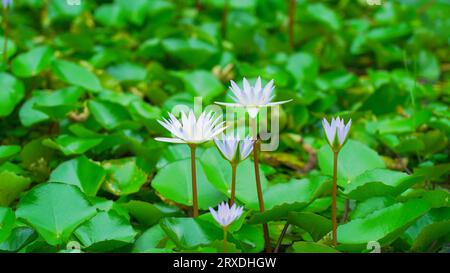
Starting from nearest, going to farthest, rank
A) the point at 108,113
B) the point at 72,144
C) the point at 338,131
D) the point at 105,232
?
the point at 338,131, the point at 105,232, the point at 72,144, the point at 108,113

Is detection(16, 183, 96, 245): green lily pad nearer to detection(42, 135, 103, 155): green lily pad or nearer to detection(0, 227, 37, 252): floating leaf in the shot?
detection(0, 227, 37, 252): floating leaf

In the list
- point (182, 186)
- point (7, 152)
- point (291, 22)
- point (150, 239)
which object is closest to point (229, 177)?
point (182, 186)

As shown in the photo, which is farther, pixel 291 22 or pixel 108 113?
pixel 291 22

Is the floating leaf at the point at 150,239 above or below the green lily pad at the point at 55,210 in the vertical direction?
below

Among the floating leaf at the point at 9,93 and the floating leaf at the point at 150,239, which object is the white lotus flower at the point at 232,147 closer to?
the floating leaf at the point at 150,239

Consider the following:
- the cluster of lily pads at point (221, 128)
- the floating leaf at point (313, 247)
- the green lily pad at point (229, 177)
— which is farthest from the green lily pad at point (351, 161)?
the floating leaf at point (313, 247)

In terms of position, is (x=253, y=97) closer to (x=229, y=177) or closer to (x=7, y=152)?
(x=229, y=177)

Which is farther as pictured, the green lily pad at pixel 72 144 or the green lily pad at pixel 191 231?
the green lily pad at pixel 72 144

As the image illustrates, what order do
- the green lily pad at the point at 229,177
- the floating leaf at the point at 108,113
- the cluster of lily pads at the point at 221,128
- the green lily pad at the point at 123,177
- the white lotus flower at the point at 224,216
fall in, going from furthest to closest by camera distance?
the floating leaf at the point at 108,113, the green lily pad at the point at 123,177, the green lily pad at the point at 229,177, the cluster of lily pads at the point at 221,128, the white lotus flower at the point at 224,216
